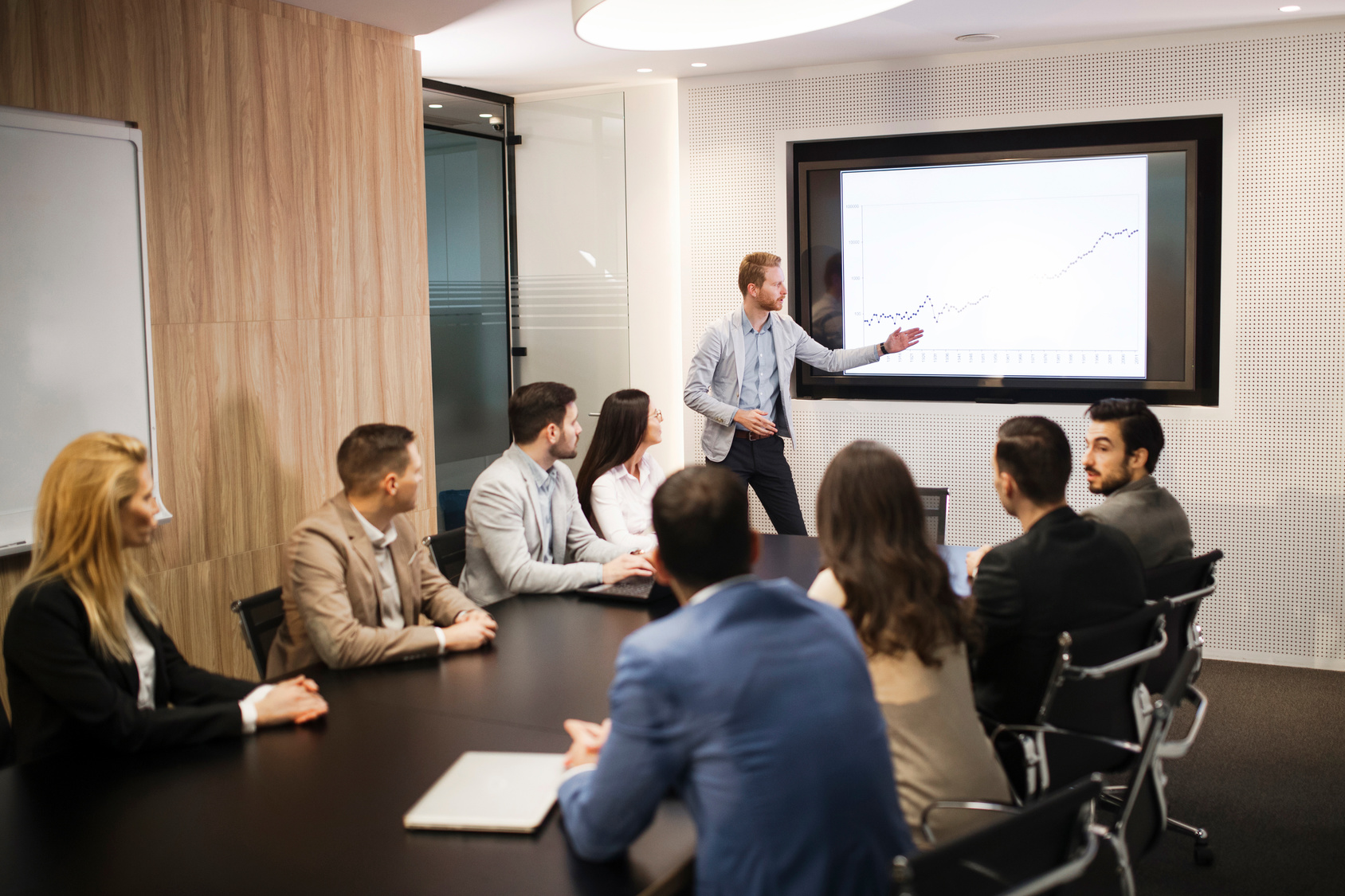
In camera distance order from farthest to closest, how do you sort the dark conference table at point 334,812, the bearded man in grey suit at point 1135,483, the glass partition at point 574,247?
the glass partition at point 574,247, the bearded man in grey suit at point 1135,483, the dark conference table at point 334,812

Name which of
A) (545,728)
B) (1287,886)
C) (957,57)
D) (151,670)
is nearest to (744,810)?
(545,728)

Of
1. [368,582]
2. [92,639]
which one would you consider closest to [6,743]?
[92,639]

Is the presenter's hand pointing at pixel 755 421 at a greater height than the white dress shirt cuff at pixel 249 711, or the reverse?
the presenter's hand pointing at pixel 755 421

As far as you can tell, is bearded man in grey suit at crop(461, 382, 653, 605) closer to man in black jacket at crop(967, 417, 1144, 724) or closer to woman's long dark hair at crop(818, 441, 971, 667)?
man in black jacket at crop(967, 417, 1144, 724)

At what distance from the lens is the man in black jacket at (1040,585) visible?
8.20 feet

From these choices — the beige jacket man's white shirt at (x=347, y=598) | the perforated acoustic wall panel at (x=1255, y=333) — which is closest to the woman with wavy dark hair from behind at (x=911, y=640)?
the beige jacket man's white shirt at (x=347, y=598)

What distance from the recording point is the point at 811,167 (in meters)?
5.98

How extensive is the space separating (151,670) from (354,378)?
8.46 feet

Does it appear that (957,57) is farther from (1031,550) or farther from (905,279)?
(1031,550)

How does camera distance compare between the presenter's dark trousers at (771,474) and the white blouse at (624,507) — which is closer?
the white blouse at (624,507)

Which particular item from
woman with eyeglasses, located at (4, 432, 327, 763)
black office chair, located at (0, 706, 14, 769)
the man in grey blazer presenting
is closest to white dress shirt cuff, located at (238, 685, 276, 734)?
woman with eyeglasses, located at (4, 432, 327, 763)

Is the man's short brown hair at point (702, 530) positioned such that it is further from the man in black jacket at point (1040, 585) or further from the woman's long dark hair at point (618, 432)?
the woman's long dark hair at point (618, 432)

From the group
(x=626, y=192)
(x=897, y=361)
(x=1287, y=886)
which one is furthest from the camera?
(x=626, y=192)

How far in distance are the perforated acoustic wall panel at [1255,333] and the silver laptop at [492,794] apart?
4218 millimetres
